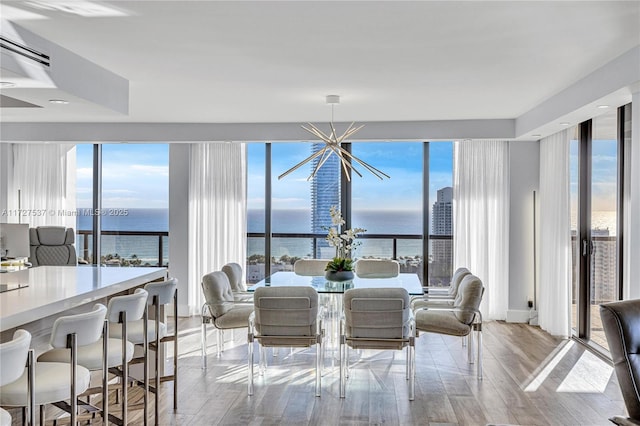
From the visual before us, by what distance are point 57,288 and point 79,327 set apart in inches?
33.6

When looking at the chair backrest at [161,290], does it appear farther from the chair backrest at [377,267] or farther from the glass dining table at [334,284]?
the chair backrest at [377,267]

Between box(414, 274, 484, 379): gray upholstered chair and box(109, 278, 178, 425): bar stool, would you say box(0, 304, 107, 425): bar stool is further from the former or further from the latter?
box(414, 274, 484, 379): gray upholstered chair

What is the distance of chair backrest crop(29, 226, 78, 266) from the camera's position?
7.15m

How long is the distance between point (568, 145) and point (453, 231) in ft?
6.43

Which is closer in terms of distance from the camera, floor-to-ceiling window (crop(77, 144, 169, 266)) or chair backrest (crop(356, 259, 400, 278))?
chair backrest (crop(356, 259, 400, 278))

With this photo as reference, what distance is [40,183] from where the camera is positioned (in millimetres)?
8062

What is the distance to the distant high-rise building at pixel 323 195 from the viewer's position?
7.89 m

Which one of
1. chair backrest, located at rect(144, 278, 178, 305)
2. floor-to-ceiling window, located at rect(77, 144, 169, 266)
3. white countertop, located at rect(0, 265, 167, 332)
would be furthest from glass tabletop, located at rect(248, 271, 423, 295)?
floor-to-ceiling window, located at rect(77, 144, 169, 266)

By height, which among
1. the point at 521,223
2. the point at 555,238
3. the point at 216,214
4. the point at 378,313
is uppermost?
the point at 216,214

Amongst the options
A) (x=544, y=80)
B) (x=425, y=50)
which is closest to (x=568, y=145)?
(x=544, y=80)

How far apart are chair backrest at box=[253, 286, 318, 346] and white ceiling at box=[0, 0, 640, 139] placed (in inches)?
69.1

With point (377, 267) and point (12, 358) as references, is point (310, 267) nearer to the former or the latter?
point (377, 267)

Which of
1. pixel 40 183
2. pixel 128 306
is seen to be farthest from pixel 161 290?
pixel 40 183

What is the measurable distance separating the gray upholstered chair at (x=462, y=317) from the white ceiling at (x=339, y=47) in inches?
70.2
